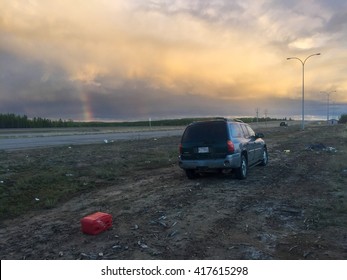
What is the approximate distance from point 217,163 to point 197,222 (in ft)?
14.2

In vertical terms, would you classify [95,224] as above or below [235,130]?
below

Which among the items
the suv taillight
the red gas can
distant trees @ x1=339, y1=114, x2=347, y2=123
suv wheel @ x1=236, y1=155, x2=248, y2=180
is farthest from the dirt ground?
distant trees @ x1=339, y1=114, x2=347, y2=123

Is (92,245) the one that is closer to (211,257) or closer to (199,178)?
(211,257)

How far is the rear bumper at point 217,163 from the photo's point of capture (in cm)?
1130

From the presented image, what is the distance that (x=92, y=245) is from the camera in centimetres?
607

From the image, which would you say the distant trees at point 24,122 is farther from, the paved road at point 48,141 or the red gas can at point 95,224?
the red gas can at point 95,224

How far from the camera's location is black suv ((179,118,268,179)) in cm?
1139

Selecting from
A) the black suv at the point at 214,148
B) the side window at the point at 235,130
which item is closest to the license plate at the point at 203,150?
the black suv at the point at 214,148

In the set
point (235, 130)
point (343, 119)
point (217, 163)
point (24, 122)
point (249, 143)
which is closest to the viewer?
point (217, 163)

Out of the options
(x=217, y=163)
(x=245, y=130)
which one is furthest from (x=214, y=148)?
(x=245, y=130)

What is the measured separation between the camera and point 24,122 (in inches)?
4643

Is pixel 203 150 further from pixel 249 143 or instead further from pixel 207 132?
pixel 249 143

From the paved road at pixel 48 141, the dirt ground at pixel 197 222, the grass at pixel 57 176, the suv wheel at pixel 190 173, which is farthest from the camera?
the paved road at pixel 48 141

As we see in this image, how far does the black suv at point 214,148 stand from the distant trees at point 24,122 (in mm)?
111421
